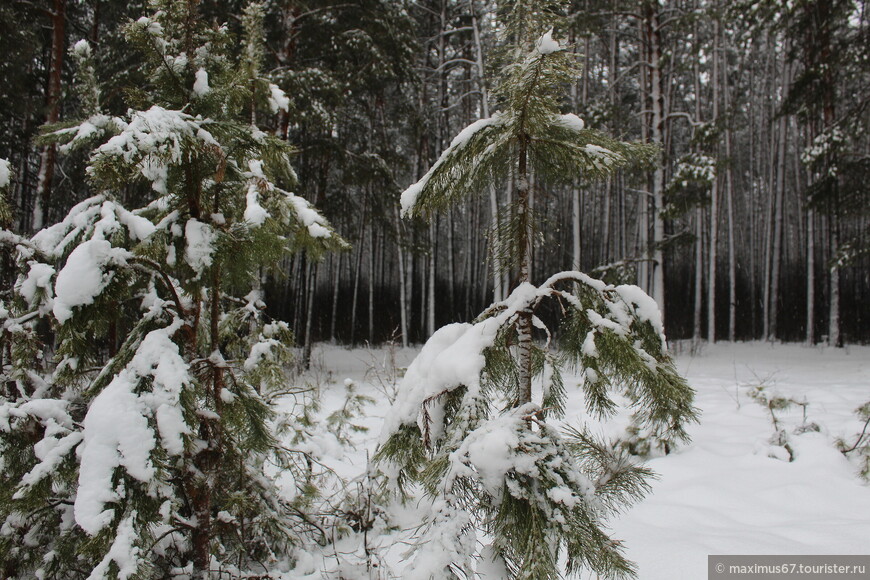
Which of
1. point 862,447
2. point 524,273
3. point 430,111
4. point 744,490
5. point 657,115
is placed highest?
point 430,111

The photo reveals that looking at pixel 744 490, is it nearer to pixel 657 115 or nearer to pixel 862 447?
pixel 862 447

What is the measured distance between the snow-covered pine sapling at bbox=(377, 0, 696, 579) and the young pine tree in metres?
0.78

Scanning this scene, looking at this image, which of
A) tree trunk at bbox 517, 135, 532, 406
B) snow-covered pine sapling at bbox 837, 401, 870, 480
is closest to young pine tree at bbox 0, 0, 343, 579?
tree trunk at bbox 517, 135, 532, 406

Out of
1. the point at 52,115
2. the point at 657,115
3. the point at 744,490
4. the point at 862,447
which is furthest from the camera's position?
the point at 657,115

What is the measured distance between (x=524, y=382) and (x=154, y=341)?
4.01 ft

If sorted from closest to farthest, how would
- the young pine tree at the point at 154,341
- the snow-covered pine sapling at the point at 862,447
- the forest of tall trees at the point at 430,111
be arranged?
the young pine tree at the point at 154,341
the snow-covered pine sapling at the point at 862,447
the forest of tall trees at the point at 430,111

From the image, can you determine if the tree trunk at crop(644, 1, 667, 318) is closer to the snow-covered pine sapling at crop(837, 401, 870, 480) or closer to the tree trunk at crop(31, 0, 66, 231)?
the snow-covered pine sapling at crop(837, 401, 870, 480)

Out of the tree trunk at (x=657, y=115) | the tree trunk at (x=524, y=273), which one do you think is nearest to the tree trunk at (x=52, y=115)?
the tree trunk at (x=524, y=273)

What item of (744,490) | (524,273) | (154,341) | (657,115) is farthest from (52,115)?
(657,115)

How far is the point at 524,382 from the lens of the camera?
1234 mm

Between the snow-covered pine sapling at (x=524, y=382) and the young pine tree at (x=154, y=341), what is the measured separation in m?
0.78

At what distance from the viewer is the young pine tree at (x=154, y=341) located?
53.7 inches

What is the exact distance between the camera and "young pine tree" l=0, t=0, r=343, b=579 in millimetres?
A: 1364

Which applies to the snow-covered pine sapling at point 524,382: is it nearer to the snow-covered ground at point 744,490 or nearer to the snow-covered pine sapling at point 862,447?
the snow-covered ground at point 744,490
